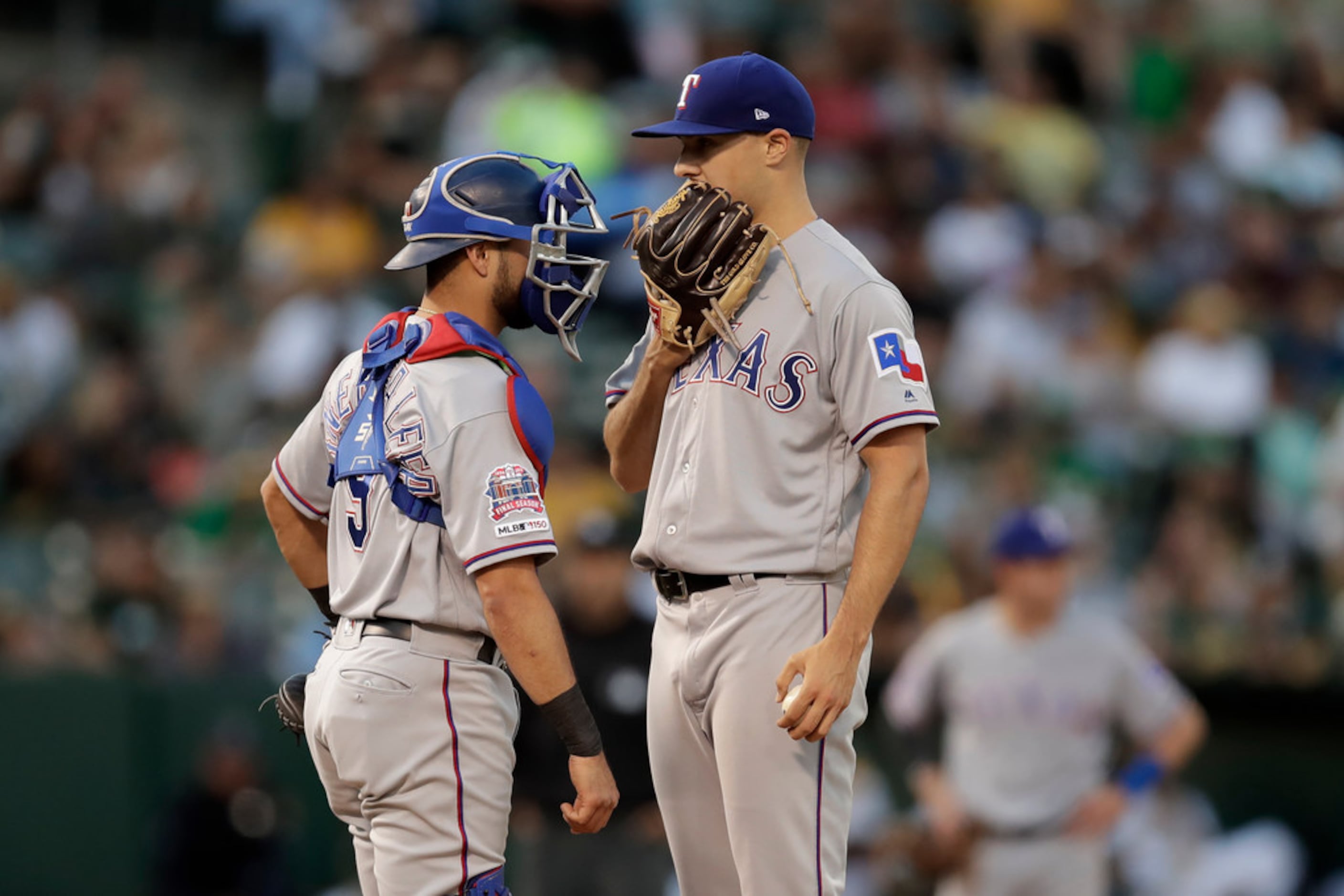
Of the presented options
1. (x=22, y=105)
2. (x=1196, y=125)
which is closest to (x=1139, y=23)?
(x=1196, y=125)

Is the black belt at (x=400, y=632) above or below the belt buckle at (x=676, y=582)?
below

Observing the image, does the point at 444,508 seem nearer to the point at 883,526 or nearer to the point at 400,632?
the point at 400,632

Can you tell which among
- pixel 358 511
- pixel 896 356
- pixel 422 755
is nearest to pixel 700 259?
pixel 896 356

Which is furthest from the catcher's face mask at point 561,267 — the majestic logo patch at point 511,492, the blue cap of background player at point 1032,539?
the blue cap of background player at point 1032,539

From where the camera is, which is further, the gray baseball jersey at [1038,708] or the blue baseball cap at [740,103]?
the gray baseball jersey at [1038,708]

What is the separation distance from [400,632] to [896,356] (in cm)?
129

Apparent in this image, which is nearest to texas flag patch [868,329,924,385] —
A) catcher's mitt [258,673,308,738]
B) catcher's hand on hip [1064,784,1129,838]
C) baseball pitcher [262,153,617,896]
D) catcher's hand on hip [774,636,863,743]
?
catcher's hand on hip [774,636,863,743]

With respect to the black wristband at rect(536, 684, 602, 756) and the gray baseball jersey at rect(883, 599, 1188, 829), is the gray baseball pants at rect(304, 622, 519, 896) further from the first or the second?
the gray baseball jersey at rect(883, 599, 1188, 829)

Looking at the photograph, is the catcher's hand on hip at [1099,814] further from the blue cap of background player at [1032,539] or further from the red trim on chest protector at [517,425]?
the red trim on chest protector at [517,425]

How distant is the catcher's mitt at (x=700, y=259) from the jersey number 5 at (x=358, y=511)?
79 cm

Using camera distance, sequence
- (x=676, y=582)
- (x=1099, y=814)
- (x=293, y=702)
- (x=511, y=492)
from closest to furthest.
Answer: (x=511, y=492) → (x=676, y=582) → (x=293, y=702) → (x=1099, y=814)

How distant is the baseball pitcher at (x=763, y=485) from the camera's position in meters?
3.98

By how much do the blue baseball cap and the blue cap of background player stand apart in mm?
3336

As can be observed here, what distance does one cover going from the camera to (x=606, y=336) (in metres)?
11.0
